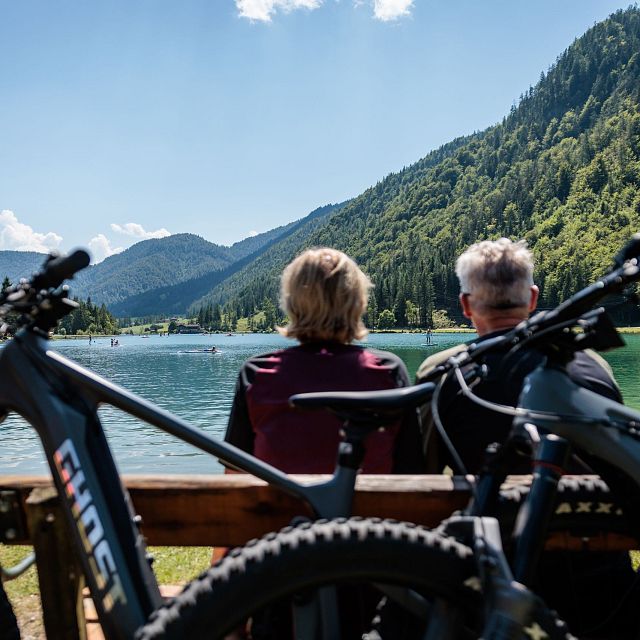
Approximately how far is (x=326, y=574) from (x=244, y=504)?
0.79 m

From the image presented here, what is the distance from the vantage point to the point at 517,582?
176 centimetres

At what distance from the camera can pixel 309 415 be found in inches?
106

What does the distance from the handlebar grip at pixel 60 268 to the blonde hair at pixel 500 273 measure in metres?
2.00

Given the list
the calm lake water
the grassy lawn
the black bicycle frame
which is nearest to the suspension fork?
the black bicycle frame

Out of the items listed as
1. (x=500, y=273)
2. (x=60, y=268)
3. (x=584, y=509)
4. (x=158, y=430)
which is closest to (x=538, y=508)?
(x=584, y=509)

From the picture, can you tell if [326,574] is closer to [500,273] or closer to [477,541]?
[477,541]

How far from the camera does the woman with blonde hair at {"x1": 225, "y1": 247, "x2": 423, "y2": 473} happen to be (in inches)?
106

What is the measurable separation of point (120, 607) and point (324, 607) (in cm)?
71

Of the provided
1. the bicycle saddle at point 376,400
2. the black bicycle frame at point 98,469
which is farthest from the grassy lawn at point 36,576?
the bicycle saddle at point 376,400

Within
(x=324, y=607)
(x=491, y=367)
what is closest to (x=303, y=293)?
(x=491, y=367)

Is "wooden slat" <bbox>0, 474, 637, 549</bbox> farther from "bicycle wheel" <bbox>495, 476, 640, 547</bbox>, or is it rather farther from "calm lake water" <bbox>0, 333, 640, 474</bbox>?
"calm lake water" <bbox>0, 333, 640, 474</bbox>

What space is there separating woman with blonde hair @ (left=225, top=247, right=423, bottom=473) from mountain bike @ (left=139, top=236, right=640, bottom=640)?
638mm

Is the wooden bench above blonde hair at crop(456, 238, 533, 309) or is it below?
below

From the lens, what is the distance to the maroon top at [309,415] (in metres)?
2.69
